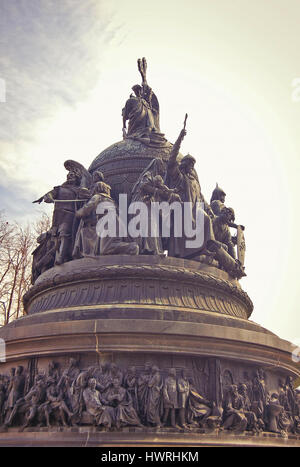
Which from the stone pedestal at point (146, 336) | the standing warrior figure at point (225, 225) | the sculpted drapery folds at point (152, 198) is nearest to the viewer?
the stone pedestal at point (146, 336)

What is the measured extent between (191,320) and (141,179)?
438 centimetres

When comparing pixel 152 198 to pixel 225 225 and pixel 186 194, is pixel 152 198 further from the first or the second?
pixel 225 225

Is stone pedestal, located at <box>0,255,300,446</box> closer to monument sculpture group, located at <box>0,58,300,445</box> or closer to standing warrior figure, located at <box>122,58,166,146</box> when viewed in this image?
monument sculpture group, located at <box>0,58,300,445</box>

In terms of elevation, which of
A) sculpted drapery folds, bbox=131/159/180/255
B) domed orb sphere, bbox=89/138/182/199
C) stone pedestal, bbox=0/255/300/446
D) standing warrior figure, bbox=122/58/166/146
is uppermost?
standing warrior figure, bbox=122/58/166/146

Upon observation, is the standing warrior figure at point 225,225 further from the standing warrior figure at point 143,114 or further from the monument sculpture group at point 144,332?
the standing warrior figure at point 143,114

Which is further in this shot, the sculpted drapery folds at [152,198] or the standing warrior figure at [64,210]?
the standing warrior figure at [64,210]

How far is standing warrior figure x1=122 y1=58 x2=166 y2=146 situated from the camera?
17141 mm

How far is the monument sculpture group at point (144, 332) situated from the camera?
31.6ft

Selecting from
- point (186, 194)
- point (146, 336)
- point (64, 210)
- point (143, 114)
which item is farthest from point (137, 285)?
point (143, 114)

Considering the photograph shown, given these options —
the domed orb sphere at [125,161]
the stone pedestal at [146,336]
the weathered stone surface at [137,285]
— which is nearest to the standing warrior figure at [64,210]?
the weathered stone surface at [137,285]

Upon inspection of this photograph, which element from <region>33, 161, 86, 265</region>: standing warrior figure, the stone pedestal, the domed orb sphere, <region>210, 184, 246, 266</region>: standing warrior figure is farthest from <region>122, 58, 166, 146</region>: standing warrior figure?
the stone pedestal

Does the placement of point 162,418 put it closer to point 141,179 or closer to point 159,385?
point 159,385

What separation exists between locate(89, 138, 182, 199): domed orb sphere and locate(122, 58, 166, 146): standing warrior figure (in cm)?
40

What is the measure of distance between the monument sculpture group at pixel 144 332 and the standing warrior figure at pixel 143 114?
3.17 metres
